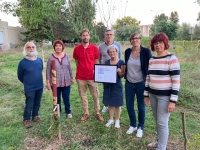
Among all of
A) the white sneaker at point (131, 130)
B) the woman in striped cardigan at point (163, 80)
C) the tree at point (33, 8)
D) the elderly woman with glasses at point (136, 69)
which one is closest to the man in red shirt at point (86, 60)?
the elderly woman with glasses at point (136, 69)

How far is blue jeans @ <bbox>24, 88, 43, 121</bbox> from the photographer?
3373 millimetres

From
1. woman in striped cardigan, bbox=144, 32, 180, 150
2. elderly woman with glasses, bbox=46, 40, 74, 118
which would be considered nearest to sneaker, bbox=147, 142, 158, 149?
woman in striped cardigan, bbox=144, 32, 180, 150

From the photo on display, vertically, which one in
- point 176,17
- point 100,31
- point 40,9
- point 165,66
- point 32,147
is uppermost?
point 176,17

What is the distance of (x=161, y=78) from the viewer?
7.48 ft

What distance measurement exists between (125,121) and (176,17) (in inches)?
2472

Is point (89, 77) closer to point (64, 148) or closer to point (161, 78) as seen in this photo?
point (64, 148)

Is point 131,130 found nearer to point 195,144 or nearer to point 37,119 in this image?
point 195,144

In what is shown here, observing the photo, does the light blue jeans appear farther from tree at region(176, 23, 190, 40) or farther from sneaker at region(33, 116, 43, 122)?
tree at region(176, 23, 190, 40)

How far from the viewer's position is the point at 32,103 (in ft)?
11.3

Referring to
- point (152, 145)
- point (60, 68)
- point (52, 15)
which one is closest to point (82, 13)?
point (52, 15)

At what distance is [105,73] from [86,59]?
49 centimetres

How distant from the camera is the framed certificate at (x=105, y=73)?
309 centimetres

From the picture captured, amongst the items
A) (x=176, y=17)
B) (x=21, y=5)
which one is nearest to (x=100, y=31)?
(x=21, y=5)

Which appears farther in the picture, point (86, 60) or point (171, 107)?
point (86, 60)
